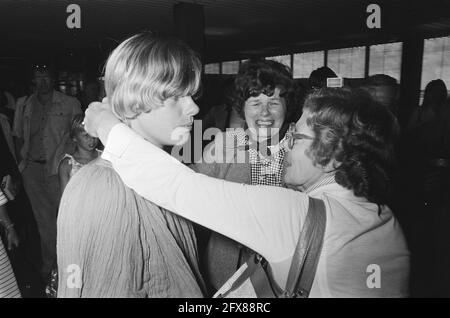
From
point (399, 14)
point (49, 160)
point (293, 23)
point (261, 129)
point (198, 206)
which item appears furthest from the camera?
point (293, 23)

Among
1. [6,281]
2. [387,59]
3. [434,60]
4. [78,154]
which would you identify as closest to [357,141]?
[6,281]

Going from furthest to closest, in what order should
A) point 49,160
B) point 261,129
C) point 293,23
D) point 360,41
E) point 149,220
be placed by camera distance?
point 360,41 < point 293,23 < point 49,160 < point 261,129 < point 149,220

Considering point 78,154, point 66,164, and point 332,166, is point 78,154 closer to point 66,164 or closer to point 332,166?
point 66,164

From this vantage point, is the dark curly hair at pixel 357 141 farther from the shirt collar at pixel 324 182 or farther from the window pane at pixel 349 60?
the window pane at pixel 349 60

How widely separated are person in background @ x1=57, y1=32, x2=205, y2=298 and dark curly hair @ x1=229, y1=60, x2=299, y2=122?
94 centimetres

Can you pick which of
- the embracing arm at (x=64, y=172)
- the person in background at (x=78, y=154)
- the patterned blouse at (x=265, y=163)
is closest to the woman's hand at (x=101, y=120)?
the patterned blouse at (x=265, y=163)

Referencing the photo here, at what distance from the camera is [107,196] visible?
3.11 feet

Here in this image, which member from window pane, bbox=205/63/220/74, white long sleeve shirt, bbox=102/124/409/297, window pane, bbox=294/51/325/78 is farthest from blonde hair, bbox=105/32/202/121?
window pane, bbox=205/63/220/74

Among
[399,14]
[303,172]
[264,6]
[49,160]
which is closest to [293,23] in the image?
[264,6]

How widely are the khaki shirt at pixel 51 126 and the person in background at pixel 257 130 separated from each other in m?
1.68

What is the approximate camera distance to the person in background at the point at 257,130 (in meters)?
1.90
